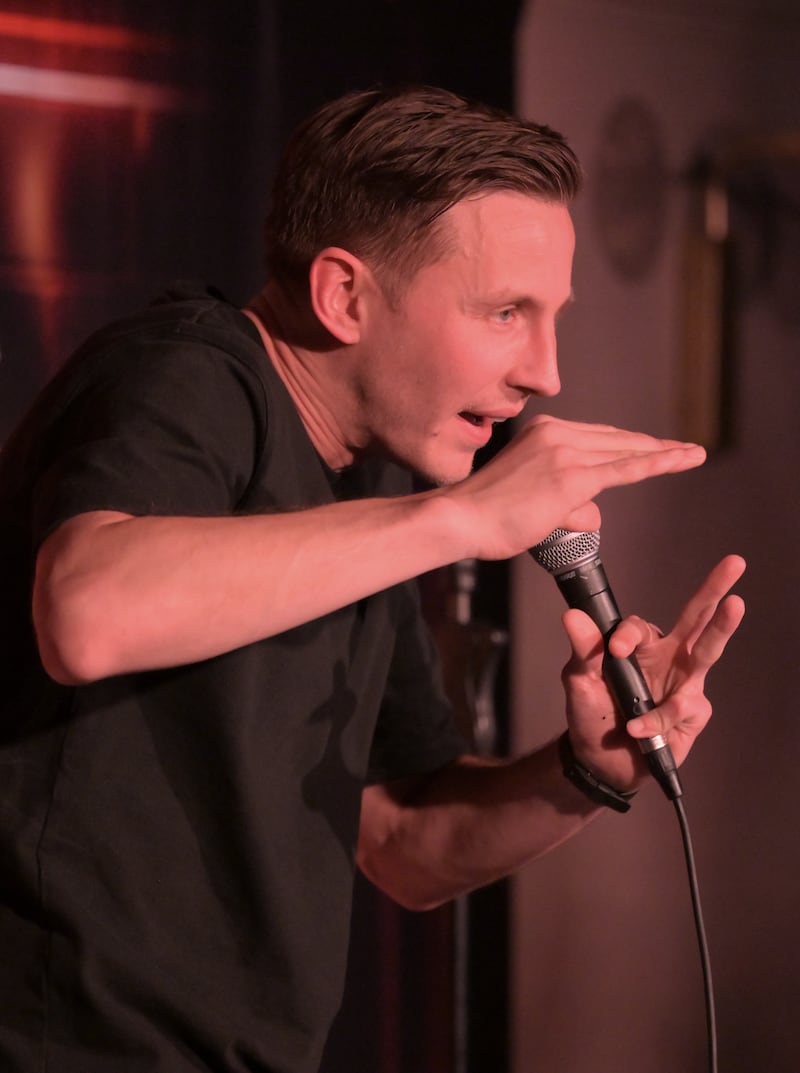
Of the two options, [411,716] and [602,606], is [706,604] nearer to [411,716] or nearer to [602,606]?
[602,606]

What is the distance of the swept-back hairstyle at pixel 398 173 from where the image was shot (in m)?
1.31

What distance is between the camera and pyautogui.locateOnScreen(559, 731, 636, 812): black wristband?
4.53 ft

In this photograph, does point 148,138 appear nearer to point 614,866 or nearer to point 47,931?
point 47,931

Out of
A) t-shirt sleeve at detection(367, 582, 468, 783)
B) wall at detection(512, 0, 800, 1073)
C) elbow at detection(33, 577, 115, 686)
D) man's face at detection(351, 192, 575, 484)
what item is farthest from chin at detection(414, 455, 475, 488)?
wall at detection(512, 0, 800, 1073)

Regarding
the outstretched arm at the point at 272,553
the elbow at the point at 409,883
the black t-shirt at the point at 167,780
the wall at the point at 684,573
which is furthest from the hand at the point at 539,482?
the wall at the point at 684,573

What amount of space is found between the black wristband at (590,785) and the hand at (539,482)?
0.43 metres

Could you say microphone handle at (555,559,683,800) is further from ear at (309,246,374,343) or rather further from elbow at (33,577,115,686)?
elbow at (33,577,115,686)

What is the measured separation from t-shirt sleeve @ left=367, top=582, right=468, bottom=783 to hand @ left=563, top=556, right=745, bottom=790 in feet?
0.85

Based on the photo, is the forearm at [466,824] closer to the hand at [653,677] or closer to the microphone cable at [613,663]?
the hand at [653,677]

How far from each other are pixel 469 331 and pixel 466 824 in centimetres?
61

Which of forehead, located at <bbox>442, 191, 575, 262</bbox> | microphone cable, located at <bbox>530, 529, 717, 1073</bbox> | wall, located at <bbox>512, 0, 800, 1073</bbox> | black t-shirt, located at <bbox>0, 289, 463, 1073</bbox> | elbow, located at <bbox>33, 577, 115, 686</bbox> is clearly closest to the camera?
elbow, located at <bbox>33, 577, 115, 686</bbox>

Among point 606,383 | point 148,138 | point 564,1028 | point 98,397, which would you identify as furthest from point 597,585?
point 564,1028

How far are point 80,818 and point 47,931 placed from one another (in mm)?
101

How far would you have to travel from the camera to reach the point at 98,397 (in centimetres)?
108
